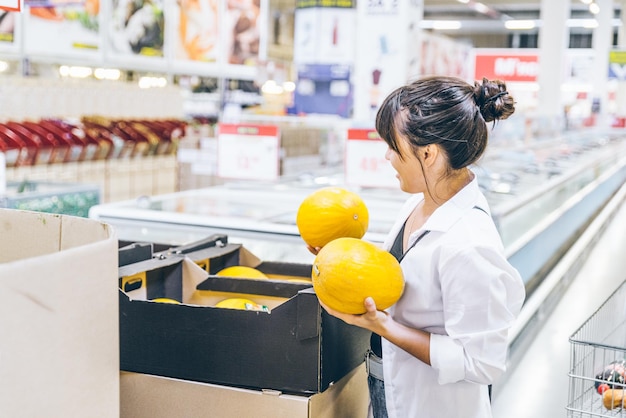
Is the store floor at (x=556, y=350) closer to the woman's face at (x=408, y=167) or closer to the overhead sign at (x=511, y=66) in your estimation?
the woman's face at (x=408, y=167)

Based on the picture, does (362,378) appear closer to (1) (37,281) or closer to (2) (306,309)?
(2) (306,309)

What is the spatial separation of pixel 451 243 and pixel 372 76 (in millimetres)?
3734

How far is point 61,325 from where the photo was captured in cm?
112

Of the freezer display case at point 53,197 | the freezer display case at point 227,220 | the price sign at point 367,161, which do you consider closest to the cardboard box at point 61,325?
the freezer display case at point 227,220

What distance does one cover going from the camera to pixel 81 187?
4.73m

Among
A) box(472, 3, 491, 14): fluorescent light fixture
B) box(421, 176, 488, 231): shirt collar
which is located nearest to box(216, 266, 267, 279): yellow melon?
box(421, 176, 488, 231): shirt collar

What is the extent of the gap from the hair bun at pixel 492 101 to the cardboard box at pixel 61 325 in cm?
77

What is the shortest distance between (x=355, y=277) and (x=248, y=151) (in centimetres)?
320

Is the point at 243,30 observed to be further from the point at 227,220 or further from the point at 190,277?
the point at 190,277

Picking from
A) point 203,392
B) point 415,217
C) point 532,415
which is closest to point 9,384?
point 203,392

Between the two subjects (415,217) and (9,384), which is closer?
(9,384)

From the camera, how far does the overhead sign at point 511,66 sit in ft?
68.9

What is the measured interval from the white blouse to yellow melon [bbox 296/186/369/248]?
0.25 m

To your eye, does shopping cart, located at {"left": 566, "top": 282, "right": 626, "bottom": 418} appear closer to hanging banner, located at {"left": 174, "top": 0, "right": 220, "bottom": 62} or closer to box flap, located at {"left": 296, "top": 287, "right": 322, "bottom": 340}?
box flap, located at {"left": 296, "top": 287, "right": 322, "bottom": 340}
